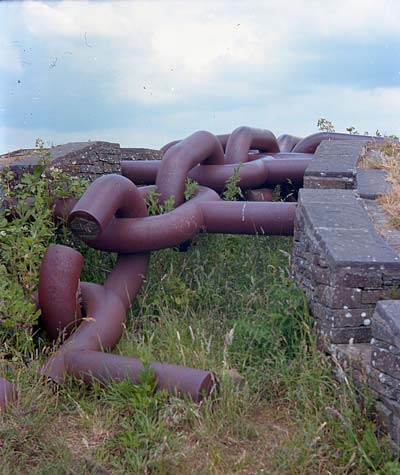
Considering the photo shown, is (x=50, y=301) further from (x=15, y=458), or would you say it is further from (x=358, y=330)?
(x=358, y=330)

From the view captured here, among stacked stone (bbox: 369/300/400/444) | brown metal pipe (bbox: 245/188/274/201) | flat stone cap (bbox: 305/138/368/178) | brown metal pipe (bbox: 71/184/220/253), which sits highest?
flat stone cap (bbox: 305/138/368/178)

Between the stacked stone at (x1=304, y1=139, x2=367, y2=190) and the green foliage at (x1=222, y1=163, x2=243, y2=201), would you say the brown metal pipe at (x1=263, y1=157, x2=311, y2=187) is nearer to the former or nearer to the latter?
the stacked stone at (x1=304, y1=139, x2=367, y2=190)

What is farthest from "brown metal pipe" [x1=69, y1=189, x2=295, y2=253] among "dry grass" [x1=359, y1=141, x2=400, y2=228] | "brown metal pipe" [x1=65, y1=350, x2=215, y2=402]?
"brown metal pipe" [x1=65, y1=350, x2=215, y2=402]

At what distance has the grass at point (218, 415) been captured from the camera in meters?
2.99

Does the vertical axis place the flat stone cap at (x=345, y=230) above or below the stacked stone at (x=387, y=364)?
above

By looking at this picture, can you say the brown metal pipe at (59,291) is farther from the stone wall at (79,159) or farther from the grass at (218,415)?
the stone wall at (79,159)

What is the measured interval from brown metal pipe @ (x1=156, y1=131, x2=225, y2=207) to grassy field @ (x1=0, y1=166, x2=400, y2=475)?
0.82m

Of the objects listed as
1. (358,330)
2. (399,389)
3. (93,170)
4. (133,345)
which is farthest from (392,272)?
(93,170)

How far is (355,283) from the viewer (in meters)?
3.51

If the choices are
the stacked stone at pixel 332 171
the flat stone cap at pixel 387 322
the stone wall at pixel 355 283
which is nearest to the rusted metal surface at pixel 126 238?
the stacked stone at pixel 332 171

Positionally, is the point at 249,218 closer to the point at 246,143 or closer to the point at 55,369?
the point at 246,143

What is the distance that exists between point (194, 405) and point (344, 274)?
1.07 metres

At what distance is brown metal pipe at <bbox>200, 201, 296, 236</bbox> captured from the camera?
5.03 metres

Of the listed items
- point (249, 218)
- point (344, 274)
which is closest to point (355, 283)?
point (344, 274)
